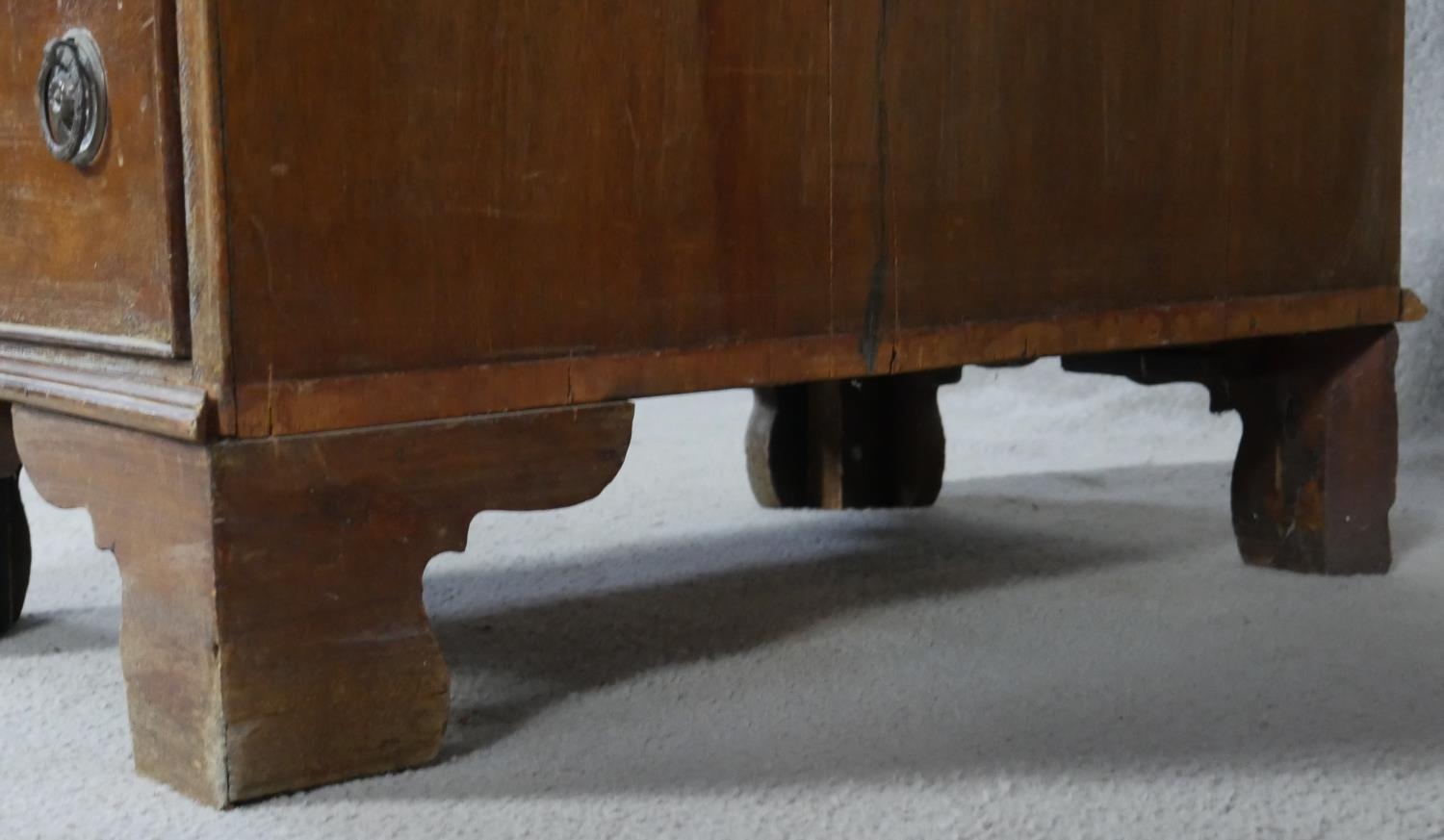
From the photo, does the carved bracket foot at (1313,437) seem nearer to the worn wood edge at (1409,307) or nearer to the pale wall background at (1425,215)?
the worn wood edge at (1409,307)

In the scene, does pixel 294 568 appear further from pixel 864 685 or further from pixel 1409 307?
pixel 1409 307

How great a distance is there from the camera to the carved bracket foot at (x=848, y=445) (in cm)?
239

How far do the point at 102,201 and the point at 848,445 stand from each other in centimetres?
132

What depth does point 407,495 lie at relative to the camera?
4.13 ft

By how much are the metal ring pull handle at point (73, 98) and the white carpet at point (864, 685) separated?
0.47 meters

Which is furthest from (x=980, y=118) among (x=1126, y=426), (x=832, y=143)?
(x=1126, y=426)

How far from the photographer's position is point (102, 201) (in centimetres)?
126

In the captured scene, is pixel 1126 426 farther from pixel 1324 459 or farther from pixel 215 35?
pixel 215 35

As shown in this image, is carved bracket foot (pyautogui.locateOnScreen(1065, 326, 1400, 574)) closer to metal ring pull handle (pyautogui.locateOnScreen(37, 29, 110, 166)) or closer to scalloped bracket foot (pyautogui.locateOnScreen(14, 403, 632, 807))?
scalloped bracket foot (pyautogui.locateOnScreen(14, 403, 632, 807))

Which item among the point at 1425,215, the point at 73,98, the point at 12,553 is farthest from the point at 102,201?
the point at 1425,215

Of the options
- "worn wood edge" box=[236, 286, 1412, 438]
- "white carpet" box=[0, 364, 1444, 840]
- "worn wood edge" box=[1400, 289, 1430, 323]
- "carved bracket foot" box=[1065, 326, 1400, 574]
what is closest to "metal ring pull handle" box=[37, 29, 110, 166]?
"worn wood edge" box=[236, 286, 1412, 438]

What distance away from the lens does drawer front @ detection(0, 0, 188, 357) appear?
3.88 feet

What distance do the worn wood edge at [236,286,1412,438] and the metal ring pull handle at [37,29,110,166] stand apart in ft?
0.80

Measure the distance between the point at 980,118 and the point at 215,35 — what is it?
2.25 ft
